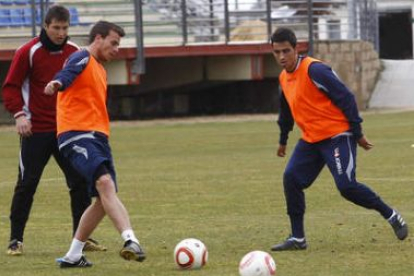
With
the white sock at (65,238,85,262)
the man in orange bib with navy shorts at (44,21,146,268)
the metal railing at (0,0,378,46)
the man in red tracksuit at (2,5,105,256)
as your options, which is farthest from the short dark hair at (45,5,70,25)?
the metal railing at (0,0,378,46)

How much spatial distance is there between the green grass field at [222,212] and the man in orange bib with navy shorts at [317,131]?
36 centimetres

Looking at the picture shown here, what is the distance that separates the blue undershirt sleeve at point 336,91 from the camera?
31.2ft

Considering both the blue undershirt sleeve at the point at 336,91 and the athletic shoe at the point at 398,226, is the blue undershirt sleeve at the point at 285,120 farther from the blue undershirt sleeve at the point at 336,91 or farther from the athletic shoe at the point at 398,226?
the athletic shoe at the point at 398,226

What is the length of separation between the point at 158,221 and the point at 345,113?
3058mm

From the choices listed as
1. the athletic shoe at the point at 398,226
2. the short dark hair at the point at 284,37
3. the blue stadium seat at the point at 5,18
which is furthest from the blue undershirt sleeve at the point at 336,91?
the blue stadium seat at the point at 5,18

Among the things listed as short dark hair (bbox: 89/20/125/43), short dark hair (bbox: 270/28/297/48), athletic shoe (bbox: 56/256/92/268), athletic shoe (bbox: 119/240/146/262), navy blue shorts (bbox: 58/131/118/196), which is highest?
short dark hair (bbox: 89/20/125/43)

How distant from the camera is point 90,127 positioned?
8.90 m

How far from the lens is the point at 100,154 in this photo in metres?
8.80

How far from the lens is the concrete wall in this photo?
109 ft

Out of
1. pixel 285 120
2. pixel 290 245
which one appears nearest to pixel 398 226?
pixel 290 245

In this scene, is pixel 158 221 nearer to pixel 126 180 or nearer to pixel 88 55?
pixel 88 55

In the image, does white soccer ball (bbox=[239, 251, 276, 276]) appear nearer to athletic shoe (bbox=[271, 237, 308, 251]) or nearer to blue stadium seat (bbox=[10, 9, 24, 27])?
athletic shoe (bbox=[271, 237, 308, 251])

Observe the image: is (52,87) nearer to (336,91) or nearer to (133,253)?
(133,253)

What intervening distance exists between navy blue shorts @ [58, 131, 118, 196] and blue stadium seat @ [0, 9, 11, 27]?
908 inches
